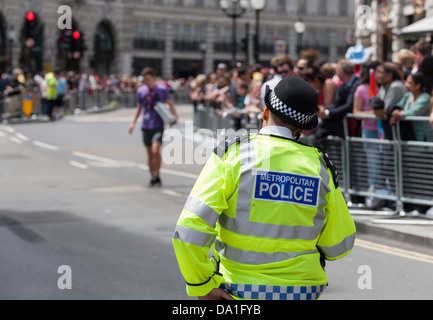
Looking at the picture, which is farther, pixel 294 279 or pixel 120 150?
pixel 120 150

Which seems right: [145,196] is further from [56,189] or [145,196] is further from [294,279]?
[294,279]

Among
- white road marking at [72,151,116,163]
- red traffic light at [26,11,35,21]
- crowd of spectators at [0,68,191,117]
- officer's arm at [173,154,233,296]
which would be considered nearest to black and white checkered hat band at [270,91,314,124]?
officer's arm at [173,154,233,296]

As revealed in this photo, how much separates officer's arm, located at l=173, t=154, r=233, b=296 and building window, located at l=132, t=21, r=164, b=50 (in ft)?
230

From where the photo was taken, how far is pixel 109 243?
28.7 feet

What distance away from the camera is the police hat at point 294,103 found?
11.5 feet

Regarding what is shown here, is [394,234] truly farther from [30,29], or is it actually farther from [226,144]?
[30,29]

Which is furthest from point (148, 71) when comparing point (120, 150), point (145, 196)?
point (120, 150)

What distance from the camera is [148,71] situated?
523 inches

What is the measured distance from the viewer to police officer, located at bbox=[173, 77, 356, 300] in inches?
134

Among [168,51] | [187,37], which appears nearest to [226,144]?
[168,51]

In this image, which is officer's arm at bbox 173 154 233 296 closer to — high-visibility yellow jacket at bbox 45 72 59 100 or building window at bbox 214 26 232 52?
high-visibility yellow jacket at bbox 45 72 59 100

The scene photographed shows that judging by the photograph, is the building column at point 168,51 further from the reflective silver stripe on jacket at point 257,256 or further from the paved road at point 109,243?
the reflective silver stripe on jacket at point 257,256

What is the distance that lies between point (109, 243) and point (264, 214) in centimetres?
548

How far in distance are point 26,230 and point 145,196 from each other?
10.1 feet
